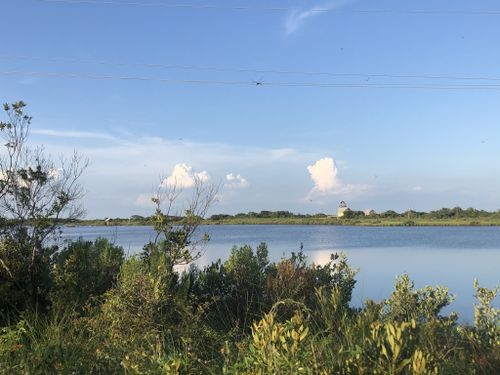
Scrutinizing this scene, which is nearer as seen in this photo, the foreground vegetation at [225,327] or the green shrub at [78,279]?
the foreground vegetation at [225,327]

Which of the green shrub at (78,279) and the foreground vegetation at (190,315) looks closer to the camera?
the foreground vegetation at (190,315)

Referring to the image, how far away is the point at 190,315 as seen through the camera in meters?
5.42

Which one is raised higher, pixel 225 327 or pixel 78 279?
pixel 78 279

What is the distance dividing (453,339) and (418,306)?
90.1 inches

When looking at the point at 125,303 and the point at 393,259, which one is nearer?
the point at 125,303

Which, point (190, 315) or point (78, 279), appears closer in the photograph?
point (190, 315)

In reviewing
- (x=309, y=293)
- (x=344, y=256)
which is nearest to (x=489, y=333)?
(x=309, y=293)

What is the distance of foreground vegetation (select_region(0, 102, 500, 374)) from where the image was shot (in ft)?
10.8

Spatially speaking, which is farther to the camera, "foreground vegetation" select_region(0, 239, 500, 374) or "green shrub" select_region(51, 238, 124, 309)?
"green shrub" select_region(51, 238, 124, 309)

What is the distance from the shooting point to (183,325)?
17.7 feet

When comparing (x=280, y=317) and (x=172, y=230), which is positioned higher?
(x=172, y=230)

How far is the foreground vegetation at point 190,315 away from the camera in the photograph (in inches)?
130

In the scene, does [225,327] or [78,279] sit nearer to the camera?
[225,327]

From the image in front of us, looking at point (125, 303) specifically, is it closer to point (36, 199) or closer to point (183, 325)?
point (183, 325)
